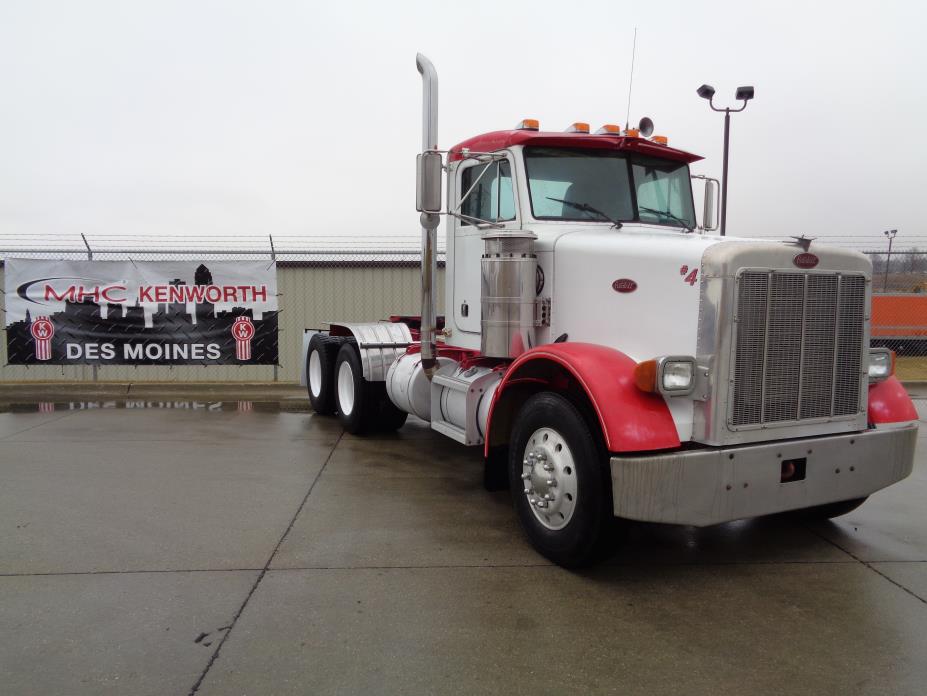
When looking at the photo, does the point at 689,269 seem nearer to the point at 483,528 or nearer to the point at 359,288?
the point at 483,528

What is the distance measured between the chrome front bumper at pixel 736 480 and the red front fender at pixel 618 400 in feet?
0.30

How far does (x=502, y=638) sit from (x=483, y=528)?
1.58 meters

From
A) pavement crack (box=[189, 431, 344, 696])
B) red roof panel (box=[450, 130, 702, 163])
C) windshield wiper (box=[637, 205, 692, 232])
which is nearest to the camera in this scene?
pavement crack (box=[189, 431, 344, 696])

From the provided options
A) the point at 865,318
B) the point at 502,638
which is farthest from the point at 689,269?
the point at 502,638

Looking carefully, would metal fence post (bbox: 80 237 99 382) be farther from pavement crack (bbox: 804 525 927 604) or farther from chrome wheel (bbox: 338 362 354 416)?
pavement crack (bbox: 804 525 927 604)

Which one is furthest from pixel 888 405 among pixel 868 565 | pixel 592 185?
pixel 592 185

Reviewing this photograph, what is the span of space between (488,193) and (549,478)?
8.14 ft

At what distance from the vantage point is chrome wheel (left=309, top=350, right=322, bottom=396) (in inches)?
361

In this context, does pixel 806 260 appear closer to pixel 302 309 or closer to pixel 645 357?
pixel 645 357

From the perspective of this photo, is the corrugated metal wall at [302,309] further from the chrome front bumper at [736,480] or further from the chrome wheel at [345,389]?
the chrome front bumper at [736,480]

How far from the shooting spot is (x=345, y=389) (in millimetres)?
8297

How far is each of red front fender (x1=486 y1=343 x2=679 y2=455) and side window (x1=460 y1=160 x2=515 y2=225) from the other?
164 cm

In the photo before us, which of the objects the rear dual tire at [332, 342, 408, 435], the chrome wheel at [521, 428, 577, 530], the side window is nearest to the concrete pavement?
the chrome wheel at [521, 428, 577, 530]

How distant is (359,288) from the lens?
1276 cm
